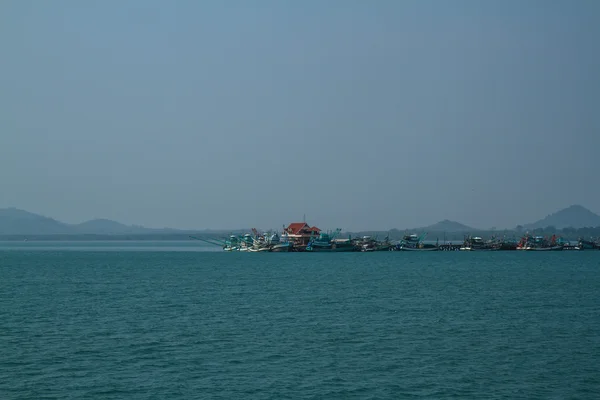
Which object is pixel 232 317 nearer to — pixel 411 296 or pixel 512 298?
pixel 411 296

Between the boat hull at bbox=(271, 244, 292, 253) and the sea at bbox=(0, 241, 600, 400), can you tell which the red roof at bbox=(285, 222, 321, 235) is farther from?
the sea at bbox=(0, 241, 600, 400)

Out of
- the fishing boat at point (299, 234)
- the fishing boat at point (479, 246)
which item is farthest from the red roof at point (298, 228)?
the fishing boat at point (479, 246)

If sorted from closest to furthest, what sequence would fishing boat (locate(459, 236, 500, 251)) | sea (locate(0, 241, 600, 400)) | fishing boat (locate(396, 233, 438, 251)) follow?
sea (locate(0, 241, 600, 400)) → fishing boat (locate(396, 233, 438, 251)) → fishing boat (locate(459, 236, 500, 251))

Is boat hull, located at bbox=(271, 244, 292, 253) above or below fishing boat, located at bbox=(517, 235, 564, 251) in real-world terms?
below

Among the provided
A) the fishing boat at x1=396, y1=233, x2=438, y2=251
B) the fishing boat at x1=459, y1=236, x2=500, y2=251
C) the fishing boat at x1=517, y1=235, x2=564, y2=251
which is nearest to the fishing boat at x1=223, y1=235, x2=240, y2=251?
the fishing boat at x1=396, y1=233, x2=438, y2=251

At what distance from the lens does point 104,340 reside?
31500 millimetres

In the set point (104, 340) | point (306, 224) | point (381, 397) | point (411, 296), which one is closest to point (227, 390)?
point (381, 397)

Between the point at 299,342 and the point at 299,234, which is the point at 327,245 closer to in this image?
the point at 299,234

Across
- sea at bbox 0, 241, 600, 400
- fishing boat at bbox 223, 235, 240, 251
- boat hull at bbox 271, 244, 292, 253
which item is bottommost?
sea at bbox 0, 241, 600, 400

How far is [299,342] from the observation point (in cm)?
3106

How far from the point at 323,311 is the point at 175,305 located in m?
9.31

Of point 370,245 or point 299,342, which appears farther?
point 370,245

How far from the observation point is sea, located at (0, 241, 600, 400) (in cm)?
2367

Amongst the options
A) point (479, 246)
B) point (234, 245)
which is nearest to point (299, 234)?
point (234, 245)
